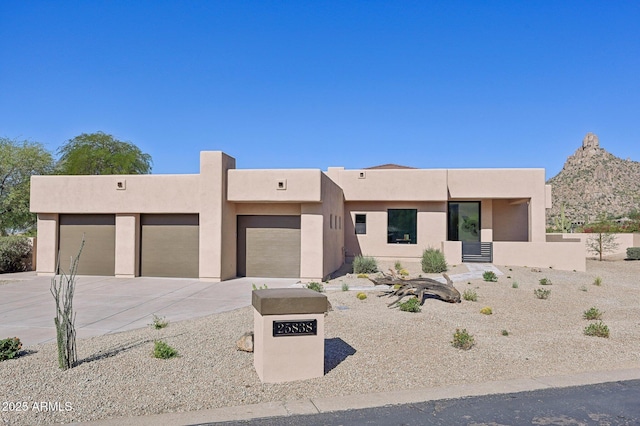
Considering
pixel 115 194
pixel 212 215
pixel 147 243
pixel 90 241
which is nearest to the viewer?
pixel 212 215

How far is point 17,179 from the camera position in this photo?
30.5 metres

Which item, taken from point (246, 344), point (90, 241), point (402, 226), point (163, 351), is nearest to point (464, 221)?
point (402, 226)

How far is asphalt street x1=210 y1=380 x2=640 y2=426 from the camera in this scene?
17.3 feet

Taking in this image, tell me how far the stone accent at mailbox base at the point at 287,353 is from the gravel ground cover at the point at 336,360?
0.49ft

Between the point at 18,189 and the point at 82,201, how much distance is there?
14356 millimetres

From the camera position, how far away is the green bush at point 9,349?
7301mm

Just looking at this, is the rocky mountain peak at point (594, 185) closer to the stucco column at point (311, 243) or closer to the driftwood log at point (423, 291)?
the stucco column at point (311, 243)

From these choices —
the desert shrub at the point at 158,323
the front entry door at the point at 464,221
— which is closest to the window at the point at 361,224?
the front entry door at the point at 464,221

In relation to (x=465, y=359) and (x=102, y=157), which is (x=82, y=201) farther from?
(x=102, y=157)

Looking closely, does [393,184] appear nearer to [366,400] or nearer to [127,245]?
[127,245]

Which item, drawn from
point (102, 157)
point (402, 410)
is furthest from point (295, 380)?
point (102, 157)

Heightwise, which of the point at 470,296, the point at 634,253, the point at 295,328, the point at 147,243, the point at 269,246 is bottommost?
the point at 470,296

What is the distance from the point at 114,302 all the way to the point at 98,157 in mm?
30667

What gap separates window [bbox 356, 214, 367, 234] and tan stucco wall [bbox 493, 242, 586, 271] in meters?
6.72
